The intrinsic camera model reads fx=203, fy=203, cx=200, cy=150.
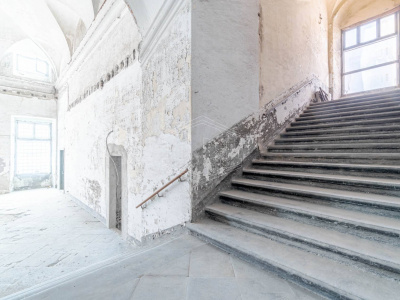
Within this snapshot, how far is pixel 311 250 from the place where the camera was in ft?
5.94

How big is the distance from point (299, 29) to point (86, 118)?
713 centimetres

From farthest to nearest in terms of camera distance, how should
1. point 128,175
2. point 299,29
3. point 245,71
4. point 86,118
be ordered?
1. point 86,118
2. point 299,29
3. point 128,175
4. point 245,71

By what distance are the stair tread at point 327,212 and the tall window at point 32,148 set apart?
38.3 feet

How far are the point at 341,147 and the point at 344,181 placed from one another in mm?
1012

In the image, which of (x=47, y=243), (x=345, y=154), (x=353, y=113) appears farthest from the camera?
(x=47, y=243)

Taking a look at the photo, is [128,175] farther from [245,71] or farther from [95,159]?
[245,71]

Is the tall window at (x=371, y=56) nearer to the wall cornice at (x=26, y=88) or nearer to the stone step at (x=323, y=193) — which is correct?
the stone step at (x=323, y=193)

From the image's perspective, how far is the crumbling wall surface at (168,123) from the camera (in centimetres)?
275

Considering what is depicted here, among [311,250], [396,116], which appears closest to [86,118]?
[311,250]

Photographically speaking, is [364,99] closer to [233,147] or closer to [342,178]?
[342,178]

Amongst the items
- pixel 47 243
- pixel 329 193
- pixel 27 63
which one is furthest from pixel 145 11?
pixel 27 63

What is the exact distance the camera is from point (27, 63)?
10.0 meters

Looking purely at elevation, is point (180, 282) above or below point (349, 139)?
below

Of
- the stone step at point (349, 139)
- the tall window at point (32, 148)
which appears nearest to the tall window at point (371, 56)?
the stone step at point (349, 139)
